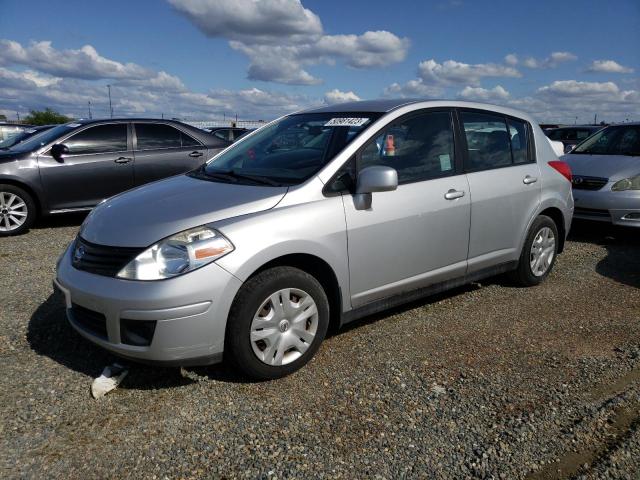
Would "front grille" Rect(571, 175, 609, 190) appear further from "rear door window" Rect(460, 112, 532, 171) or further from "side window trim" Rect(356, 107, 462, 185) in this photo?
"side window trim" Rect(356, 107, 462, 185)

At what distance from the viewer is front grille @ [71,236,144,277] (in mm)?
3029

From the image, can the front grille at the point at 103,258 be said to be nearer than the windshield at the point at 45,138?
Yes

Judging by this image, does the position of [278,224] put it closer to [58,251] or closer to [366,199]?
[366,199]

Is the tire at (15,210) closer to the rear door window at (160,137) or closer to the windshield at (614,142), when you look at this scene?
the rear door window at (160,137)

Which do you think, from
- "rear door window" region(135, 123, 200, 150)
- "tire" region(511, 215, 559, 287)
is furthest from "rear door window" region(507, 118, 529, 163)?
"rear door window" region(135, 123, 200, 150)

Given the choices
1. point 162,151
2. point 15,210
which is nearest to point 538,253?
point 162,151

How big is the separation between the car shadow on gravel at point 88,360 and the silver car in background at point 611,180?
5.85m

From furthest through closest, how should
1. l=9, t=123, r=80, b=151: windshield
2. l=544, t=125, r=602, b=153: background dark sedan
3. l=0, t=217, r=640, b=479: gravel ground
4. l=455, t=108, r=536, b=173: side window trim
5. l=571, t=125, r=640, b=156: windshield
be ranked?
l=544, t=125, r=602, b=153: background dark sedan
l=571, t=125, r=640, b=156: windshield
l=9, t=123, r=80, b=151: windshield
l=455, t=108, r=536, b=173: side window trim
l=0, t=217, r=640, b=479: gravel ground

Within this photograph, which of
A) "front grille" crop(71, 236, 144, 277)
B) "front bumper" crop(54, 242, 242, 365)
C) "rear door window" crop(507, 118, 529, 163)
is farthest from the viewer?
"rear door window" crop(507, 118, 529, 163)

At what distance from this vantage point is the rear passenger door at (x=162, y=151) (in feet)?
26.1

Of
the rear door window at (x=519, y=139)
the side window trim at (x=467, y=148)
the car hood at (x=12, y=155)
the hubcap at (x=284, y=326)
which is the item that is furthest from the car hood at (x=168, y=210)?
the car hood at (x=12, y=155)

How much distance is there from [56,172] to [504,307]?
609 cm

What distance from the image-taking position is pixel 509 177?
15.4 ft

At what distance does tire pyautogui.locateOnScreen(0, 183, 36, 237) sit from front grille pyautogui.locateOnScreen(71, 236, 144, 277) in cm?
474
